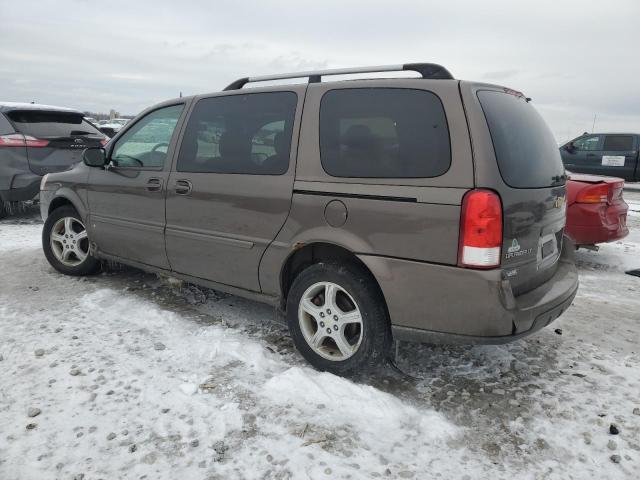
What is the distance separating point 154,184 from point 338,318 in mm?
1962

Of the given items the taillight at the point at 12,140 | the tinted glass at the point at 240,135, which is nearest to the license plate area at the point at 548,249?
the tinted glass at the point at 240,135

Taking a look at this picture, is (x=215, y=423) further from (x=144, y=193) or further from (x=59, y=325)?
(x=144, y=193)

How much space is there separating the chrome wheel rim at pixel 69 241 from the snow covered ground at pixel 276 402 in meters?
0.85

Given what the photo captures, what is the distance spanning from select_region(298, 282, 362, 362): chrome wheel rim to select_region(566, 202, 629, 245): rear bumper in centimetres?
344

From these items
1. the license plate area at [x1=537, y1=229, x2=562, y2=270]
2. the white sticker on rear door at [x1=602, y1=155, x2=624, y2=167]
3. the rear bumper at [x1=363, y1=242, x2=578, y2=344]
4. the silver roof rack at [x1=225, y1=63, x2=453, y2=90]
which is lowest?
the rear bumper at [x1=363, y1=242, x2=578, y2=344]

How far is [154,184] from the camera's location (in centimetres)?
393

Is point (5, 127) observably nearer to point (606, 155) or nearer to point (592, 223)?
point (592, 223)

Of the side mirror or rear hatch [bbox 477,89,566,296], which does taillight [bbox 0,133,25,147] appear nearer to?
the side mirror

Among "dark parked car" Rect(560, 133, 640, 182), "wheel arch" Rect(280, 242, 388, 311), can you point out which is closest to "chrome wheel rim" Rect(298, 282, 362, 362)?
"wheel arch" Rect(280, 242, 388, 311)

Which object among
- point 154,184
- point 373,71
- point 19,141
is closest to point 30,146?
point 19,141

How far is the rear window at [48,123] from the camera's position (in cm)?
732

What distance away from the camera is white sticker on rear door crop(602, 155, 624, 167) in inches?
549

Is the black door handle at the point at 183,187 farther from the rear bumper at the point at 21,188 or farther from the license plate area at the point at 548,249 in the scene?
the rear bumper at the point at 21,188

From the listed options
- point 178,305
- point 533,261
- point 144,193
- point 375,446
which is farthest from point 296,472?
point 144,193
